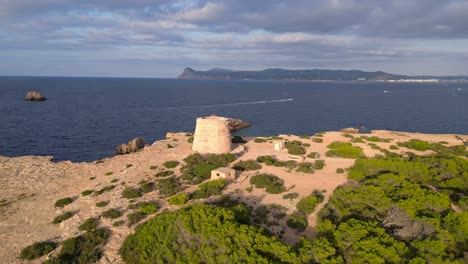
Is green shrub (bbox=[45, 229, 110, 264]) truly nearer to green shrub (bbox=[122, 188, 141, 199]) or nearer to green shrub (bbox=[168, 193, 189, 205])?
green shrub (bbox=[168, 193, 189, 205])

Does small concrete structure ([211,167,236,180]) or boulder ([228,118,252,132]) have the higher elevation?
small concrete structure ([211,167,236,180])

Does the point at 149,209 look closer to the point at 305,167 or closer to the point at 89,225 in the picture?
the point at 89,225

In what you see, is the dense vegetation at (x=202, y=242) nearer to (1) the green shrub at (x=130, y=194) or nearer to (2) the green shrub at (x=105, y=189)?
(1) the green shrub at (x=130, y=194)

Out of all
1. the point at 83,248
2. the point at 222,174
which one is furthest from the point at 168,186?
the point at 83,248

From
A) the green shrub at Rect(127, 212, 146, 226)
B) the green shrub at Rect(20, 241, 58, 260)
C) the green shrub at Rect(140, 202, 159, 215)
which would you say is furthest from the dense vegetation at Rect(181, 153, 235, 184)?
the green shrub at Rect(20, 241, 58, 260)

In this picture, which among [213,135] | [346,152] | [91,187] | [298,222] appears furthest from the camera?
[346,152]

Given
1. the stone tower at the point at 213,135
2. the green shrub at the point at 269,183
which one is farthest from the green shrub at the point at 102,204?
the stone tower at the point at 213,135

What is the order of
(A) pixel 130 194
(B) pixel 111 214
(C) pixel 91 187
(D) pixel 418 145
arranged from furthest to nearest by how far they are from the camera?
(D) pixel 418 145, (C) pixel 91 187, (A) pixel 130 194, (B) pixel 111 214
